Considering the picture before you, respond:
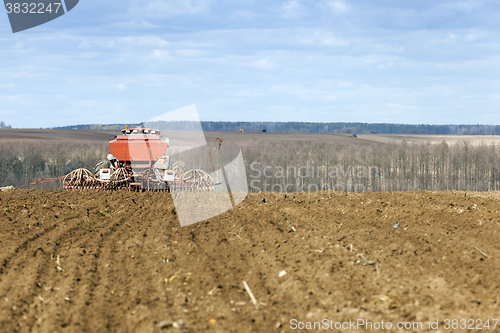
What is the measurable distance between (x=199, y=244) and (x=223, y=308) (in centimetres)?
245

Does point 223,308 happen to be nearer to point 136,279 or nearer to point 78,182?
point 136,279

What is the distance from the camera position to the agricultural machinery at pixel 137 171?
16016mm

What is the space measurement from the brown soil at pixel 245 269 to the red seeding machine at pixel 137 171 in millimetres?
6343

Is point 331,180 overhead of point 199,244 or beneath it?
beneath

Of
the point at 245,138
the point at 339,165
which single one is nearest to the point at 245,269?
the point at 339,165

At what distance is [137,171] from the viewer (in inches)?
674

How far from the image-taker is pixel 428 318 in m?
4.33

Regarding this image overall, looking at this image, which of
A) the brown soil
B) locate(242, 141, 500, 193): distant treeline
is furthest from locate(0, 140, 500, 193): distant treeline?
the brown soil

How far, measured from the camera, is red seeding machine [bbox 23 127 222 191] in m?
16.0

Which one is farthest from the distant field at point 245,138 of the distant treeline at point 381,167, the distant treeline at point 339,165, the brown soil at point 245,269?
the brown soil at point 245,269

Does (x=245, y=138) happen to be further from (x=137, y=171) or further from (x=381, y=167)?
(x=137, y=171)

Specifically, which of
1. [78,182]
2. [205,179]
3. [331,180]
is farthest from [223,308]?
[331,180]

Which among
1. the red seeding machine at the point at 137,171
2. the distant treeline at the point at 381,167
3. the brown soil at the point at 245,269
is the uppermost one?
the red seeding machine at the point at 137,171

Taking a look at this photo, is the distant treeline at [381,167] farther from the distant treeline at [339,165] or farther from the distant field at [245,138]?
the distant field at [245,138]
